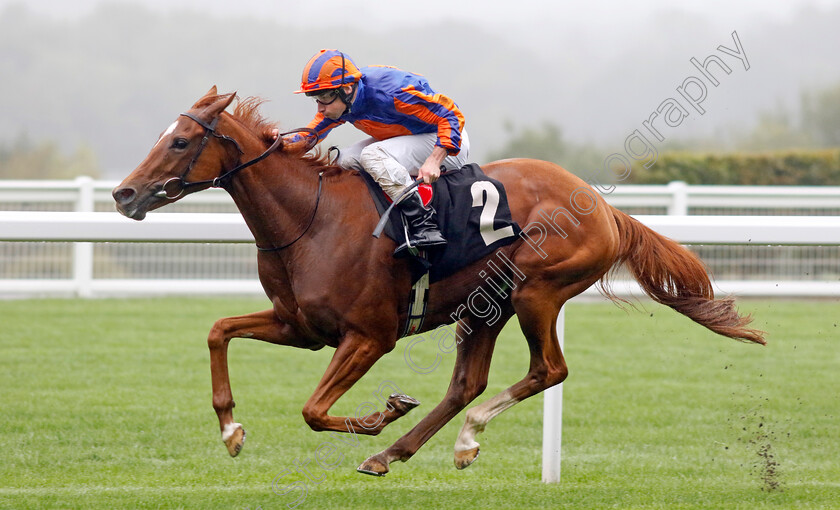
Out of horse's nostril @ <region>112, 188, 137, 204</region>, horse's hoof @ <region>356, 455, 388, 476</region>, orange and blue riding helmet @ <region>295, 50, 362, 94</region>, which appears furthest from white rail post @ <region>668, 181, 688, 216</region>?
horse's nostril @ <region>112, 188, 137, 204</region>

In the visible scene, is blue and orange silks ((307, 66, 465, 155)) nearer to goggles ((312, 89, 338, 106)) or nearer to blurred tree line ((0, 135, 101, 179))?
goggles ((312, 89, 338, 106))

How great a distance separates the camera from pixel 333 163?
413 cm

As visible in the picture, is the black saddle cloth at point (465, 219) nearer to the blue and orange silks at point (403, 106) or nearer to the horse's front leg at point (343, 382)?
the blue and orange silks at point (403, 106)

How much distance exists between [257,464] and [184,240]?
119 cm

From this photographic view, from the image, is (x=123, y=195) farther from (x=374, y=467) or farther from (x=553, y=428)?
(x=553, y=428)

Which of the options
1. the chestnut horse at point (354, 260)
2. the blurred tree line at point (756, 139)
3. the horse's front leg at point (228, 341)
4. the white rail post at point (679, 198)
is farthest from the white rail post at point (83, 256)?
the blurred tree line at point (756, 139)

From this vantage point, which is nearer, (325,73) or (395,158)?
(325,73)

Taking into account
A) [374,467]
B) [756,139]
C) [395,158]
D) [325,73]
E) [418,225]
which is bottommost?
[374,467]

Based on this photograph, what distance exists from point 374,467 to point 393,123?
1.34m

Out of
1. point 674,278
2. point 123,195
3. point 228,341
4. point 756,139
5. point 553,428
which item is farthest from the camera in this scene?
point 756,139

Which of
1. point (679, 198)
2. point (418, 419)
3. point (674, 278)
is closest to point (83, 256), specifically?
point (418, 419)

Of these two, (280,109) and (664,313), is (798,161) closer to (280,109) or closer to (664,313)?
(664,313)

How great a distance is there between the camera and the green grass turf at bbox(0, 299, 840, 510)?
424 centimetres

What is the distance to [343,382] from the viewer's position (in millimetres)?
3809
